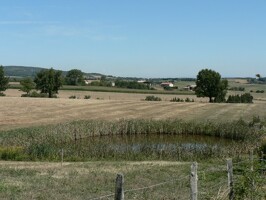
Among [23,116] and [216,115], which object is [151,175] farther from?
[216,115]

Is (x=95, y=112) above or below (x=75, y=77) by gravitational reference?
below

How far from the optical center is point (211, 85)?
301ft

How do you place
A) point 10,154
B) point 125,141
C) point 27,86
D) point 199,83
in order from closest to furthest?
point 10,154, point 125,141, point 199,83, point 27,86

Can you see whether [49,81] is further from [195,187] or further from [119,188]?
[119,188]

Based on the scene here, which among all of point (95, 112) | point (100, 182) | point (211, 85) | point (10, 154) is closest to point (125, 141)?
point (10, 154)

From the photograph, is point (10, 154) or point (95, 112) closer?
point (10, 154)

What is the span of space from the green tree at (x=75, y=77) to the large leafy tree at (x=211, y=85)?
6456 cm

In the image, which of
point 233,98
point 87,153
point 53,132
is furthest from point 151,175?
point 233,98

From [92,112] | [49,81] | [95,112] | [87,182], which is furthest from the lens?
[49,81]

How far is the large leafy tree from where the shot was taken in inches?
3615

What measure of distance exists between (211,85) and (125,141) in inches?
2131

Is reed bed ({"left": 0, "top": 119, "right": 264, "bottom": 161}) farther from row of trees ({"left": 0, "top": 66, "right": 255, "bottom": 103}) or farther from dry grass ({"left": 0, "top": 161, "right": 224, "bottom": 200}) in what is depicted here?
row of trees ({"left": 0, "top": 66, "right": 255, "bottom": 103})

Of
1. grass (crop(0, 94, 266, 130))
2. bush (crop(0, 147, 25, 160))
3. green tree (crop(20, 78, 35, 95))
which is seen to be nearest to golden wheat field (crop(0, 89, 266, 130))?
grass (crop(0, 94, 266, 130))

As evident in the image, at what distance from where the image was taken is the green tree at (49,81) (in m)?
92.1
